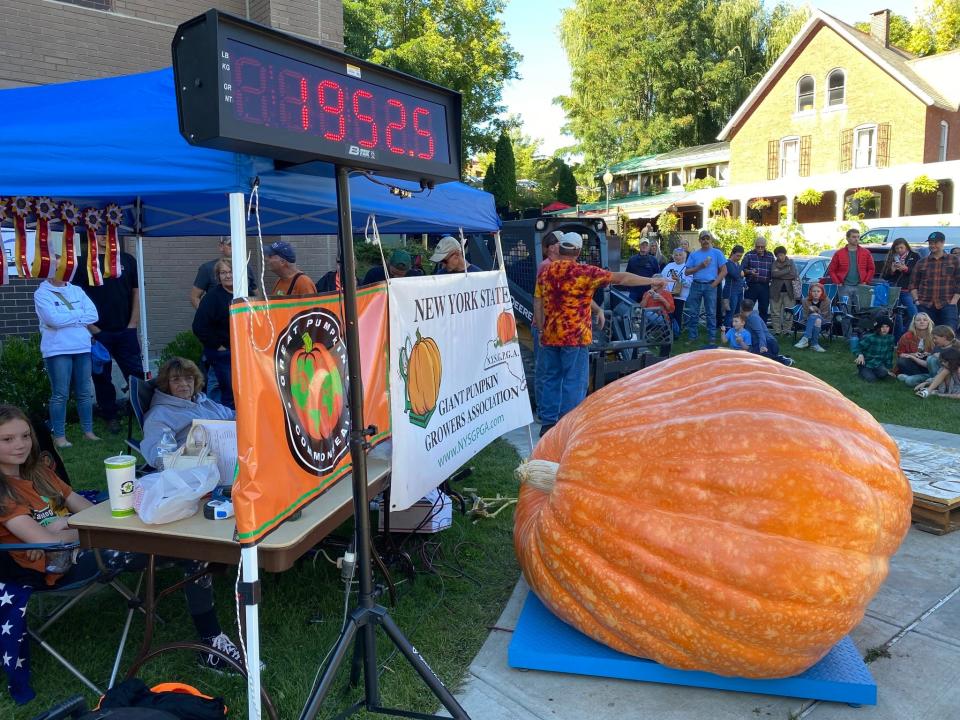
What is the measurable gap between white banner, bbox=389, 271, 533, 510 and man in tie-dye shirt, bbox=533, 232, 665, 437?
816mm

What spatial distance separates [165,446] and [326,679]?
1852 mm

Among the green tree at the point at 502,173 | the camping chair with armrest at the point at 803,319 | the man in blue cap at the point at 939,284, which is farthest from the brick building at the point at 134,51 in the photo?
the green tree at the point at 502,173

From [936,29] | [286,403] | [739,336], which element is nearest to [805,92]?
[936,29]

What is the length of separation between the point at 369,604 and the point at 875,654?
2310 mm

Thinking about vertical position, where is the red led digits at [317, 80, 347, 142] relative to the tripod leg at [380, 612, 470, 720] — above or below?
above

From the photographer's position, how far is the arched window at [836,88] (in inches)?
1137

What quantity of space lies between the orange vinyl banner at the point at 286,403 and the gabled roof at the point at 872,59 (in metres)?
30.1

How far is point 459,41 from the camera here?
28438 millimetres

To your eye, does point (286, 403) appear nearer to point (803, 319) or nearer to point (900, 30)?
point (803, 319)

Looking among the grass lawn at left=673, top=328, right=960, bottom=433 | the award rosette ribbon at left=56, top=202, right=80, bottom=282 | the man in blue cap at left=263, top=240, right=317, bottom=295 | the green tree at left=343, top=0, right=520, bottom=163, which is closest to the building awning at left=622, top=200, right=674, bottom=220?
the green tree at left=343, top=0, right=520, bottom=163

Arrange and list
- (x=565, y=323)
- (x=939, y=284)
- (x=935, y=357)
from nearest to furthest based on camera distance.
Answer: (x=565, y=323) < (x=935, y=357) < (x=939, y=284)

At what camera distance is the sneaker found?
124 inches

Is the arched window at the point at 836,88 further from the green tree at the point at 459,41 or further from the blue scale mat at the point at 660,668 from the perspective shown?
the blue scale mat at the point at 660,668

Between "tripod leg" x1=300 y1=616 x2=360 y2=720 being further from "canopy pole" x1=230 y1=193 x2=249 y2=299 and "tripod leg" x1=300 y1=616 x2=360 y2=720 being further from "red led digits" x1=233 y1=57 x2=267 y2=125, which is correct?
"red led digits" x1=233 y1=57 x2=267 y2=125
